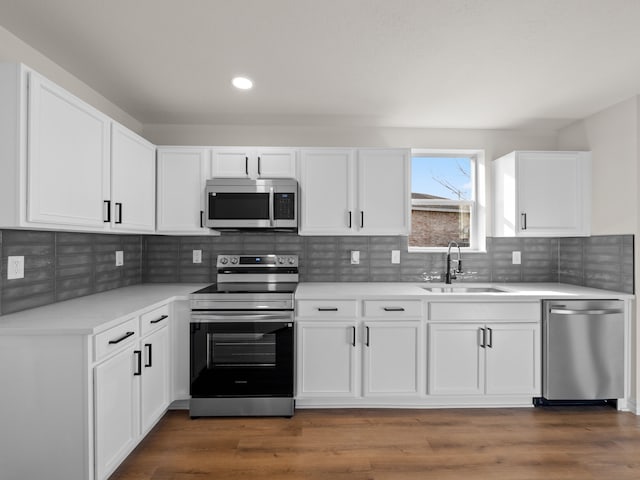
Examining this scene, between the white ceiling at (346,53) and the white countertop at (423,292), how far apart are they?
58.5 inches

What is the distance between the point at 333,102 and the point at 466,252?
1900 mm

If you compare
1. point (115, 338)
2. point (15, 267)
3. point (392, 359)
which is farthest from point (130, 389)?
point (392, 359)

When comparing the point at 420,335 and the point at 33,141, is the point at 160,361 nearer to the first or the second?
the point at 33,141

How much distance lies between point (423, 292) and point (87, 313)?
2.28 meters

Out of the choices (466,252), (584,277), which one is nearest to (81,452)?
(466,252)

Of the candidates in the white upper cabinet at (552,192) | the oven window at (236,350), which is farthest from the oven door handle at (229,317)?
the white upper cabinet at (552,192)

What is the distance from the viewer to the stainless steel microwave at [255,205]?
3.02 metres

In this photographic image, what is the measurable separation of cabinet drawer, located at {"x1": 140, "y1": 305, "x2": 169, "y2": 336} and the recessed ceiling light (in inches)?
64.2

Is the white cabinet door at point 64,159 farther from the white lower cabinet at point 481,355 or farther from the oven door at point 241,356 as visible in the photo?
the white lower cabinet at point 481,355

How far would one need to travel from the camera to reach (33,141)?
1656mm

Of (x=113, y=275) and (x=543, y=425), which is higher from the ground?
(x=113, y=275)

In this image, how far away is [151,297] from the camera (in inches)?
102

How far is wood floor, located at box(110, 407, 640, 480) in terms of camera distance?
2.08m

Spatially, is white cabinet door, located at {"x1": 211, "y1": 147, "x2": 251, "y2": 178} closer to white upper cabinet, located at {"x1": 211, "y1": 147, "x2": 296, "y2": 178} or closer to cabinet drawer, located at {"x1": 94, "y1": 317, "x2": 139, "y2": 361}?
white upper cabinet, located at {"x1": 211, "y1": 147, "x2": 296, "y2": 178}
